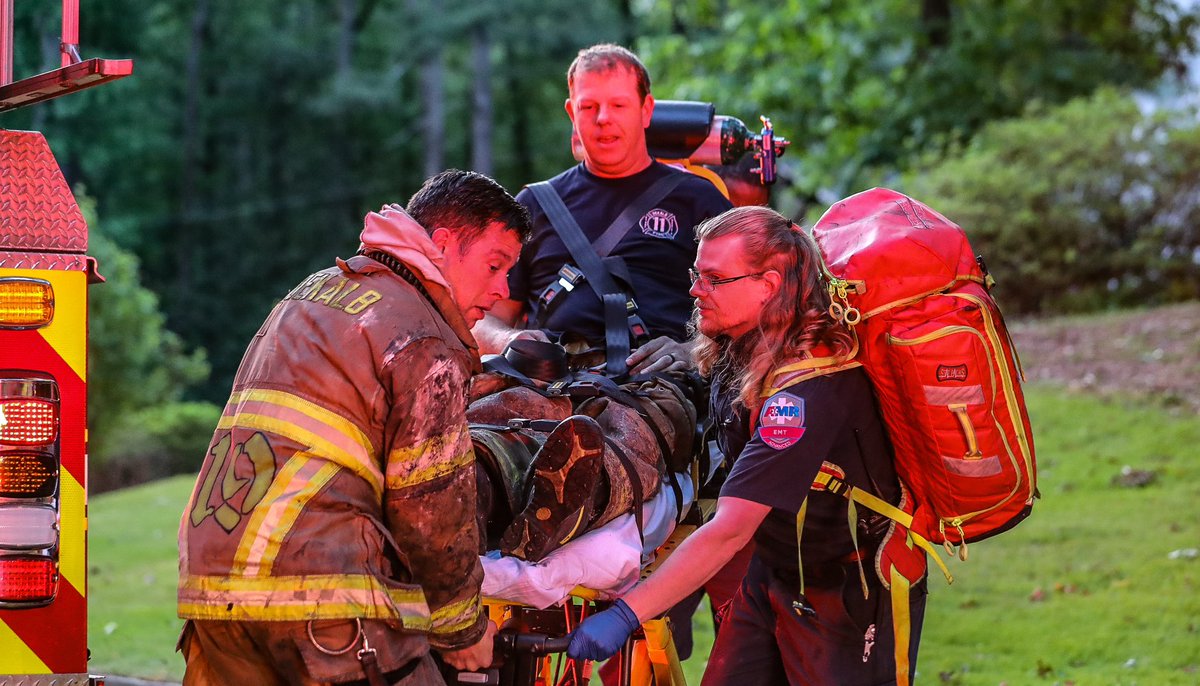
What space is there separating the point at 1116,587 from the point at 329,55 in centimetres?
3328

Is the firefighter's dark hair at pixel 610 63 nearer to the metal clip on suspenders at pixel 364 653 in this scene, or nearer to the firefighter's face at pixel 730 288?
the firefighter's face at pixel 730 288

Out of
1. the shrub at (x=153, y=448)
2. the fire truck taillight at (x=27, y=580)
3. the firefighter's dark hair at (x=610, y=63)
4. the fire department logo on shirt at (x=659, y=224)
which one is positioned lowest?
the shrub at (x=153, y=448)

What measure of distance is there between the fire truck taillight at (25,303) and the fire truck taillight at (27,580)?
1.80 feet

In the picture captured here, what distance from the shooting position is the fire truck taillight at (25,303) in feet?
11.5

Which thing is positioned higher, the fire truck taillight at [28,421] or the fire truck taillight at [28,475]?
the fire truck taillight at [28,421]

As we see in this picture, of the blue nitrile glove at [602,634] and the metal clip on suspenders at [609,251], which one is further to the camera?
the metal clip on suspenders at [609,251]

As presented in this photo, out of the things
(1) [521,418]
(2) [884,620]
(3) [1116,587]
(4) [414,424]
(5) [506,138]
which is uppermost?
(4) [414,424]

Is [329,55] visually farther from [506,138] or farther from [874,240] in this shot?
[874,240]

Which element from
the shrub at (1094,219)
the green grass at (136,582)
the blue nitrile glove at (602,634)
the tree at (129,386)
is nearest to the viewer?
the blue nitrile glove at (602,634)

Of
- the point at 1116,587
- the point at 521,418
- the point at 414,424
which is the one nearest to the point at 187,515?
the point at 414,424

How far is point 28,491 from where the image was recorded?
3.50m

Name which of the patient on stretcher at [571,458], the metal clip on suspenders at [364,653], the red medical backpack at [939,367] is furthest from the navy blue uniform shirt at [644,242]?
the metal clip on suspenders at [364,653]

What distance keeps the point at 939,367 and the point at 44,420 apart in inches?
85.4

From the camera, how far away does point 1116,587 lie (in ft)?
29.0
